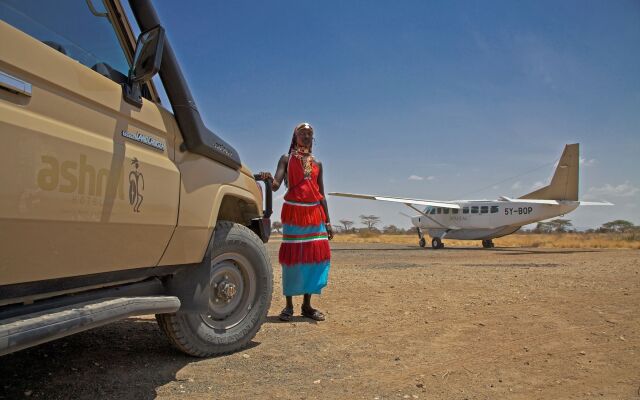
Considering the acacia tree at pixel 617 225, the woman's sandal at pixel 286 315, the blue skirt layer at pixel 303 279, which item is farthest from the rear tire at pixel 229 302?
the acacia tree at pixel 617 225

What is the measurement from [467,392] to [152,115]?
2506 millimetres

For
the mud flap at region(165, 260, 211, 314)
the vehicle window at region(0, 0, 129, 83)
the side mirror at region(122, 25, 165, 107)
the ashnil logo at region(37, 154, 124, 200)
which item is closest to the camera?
the ashnil logo at region(37, 154, 124, 200)

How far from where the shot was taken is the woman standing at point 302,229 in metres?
4.73

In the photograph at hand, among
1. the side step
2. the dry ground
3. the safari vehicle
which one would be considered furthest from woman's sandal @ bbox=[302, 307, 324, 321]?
the side step

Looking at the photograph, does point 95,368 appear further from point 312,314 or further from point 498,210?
point 498,210

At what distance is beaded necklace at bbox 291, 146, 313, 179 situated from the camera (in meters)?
4.82

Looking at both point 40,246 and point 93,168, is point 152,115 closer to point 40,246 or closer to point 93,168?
point 93,168

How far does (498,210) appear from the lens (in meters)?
25.3

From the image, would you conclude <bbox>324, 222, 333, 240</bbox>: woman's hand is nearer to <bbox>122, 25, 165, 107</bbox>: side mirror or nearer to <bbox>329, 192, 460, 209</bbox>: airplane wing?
<bbox>122, 25, 165, 107</bbox>: side mirror

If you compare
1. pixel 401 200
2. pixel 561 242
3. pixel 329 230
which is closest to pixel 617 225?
pixel 561 242

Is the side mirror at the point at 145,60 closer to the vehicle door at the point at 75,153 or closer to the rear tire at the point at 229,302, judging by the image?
the vehicle door at the point at 75,153

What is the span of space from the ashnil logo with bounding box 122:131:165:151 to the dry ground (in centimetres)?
144

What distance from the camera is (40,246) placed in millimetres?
1916

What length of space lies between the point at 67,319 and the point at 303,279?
2894 mm
